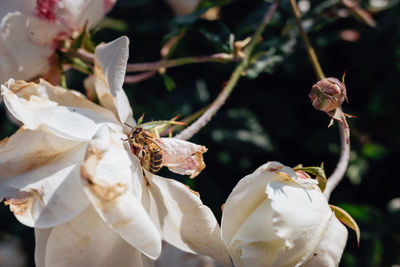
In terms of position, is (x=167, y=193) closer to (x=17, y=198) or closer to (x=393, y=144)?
(x=17, y=198)

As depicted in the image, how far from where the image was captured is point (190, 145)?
1.84ft

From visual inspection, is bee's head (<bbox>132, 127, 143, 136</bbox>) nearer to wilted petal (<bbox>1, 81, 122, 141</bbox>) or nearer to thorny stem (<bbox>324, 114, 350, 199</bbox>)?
wilted petal (<bbox>1, 81, 122, 141</bbox>)

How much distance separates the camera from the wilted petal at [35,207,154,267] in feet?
1.76

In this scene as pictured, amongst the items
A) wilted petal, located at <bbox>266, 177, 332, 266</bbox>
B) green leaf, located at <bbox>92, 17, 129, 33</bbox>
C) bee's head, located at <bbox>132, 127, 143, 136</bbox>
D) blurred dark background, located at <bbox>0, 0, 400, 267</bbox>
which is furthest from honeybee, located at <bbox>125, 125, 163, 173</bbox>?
green leaf, located at <bbox>92, 17, 129, 33</bbox>

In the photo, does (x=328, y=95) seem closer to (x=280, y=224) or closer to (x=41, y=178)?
(x=280, y=224)

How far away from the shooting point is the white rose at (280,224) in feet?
1.66

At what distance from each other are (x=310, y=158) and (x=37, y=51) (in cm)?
64

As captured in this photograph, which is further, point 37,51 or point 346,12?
point 346,12

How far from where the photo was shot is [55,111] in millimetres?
541

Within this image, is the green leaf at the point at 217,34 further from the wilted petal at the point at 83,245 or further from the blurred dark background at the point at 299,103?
the wilted petal at the point at 83,245

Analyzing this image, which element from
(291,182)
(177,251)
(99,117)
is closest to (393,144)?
(177,251)

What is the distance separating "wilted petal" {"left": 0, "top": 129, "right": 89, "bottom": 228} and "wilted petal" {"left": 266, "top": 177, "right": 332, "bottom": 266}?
20cm

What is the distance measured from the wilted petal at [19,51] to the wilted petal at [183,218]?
284mm

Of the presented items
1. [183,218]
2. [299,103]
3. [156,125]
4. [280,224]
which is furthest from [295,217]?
[299,103]
